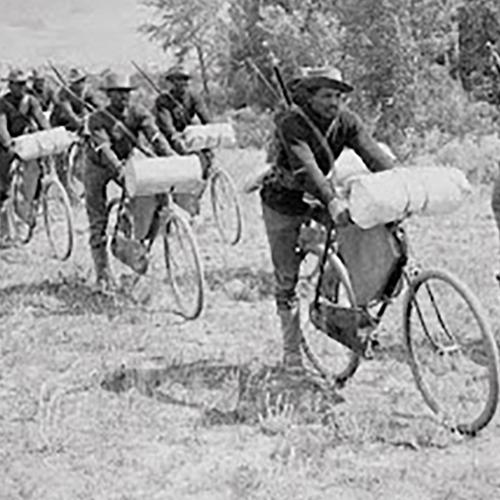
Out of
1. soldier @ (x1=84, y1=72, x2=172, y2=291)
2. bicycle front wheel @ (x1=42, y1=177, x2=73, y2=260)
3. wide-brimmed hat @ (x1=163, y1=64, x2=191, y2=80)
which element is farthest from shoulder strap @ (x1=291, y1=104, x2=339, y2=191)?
wide-brimmed hat @ (x1=163, y1=64, x2=191, y2=80)

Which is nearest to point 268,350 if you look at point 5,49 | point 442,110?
point 442,110

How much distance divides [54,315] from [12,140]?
9.44 feet

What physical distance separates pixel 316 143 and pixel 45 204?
6.08 meters

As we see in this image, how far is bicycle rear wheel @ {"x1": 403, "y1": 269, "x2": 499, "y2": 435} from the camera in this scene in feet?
20.6

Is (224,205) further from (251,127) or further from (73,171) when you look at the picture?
(251,127)

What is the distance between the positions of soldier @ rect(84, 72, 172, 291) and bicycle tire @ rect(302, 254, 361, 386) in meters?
2.10

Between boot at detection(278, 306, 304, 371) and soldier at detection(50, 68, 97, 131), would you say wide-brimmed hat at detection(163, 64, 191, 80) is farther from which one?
boot at detection(278, 306, 304, 371)

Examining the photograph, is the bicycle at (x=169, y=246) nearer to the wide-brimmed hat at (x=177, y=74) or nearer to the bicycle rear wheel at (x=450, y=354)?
the bicycle rear wheel at (x=450, y=354)

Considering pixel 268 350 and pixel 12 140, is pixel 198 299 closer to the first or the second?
pixel 268 350

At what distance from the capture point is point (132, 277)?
37.3 ft

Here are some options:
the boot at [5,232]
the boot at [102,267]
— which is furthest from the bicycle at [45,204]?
the boot at [102,267]

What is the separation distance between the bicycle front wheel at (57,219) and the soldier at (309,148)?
182 inches

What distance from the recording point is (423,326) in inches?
267

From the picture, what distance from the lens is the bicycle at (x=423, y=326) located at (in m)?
6.49
